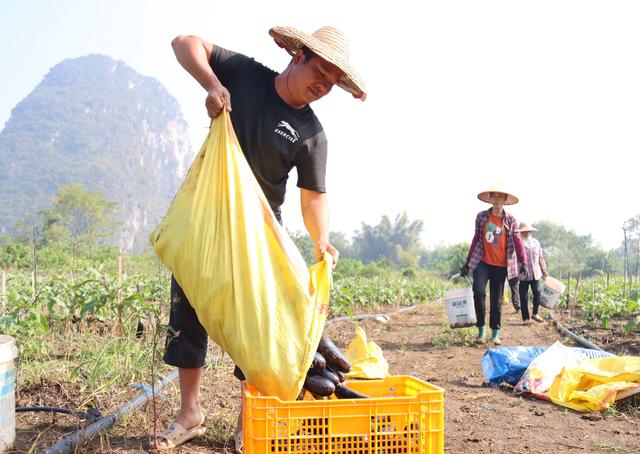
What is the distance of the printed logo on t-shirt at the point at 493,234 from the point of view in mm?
6664

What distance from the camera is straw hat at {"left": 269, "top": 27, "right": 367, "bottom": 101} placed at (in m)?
2.49

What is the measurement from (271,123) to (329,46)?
412mm

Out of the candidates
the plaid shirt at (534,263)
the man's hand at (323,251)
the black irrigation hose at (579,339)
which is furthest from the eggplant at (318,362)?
the plaid shirt at (534,263)

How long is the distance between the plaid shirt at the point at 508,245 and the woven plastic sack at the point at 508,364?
188 centimetres

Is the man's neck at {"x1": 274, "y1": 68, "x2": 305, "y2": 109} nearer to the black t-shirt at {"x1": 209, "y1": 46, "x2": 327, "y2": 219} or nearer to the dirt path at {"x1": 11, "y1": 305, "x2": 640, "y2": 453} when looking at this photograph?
the black t-shirt at {"x1": 209, "y1": 46, "x2": 327, "y2": 219}

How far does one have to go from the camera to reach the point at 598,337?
701 cm

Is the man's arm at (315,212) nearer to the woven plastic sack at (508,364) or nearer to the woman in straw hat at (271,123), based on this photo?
the woman in straw hat at (271,123)

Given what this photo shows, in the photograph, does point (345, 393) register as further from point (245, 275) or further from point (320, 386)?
point (245, 275)

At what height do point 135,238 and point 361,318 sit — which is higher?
point 135,238

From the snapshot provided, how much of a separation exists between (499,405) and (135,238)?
419ft

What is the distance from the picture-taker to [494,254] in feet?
21.9

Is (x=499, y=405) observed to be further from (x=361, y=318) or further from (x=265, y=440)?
(x=361, y=318)

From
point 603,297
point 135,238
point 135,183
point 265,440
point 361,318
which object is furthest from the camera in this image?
point 135,183

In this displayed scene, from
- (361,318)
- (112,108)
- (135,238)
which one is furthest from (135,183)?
(361,318)
